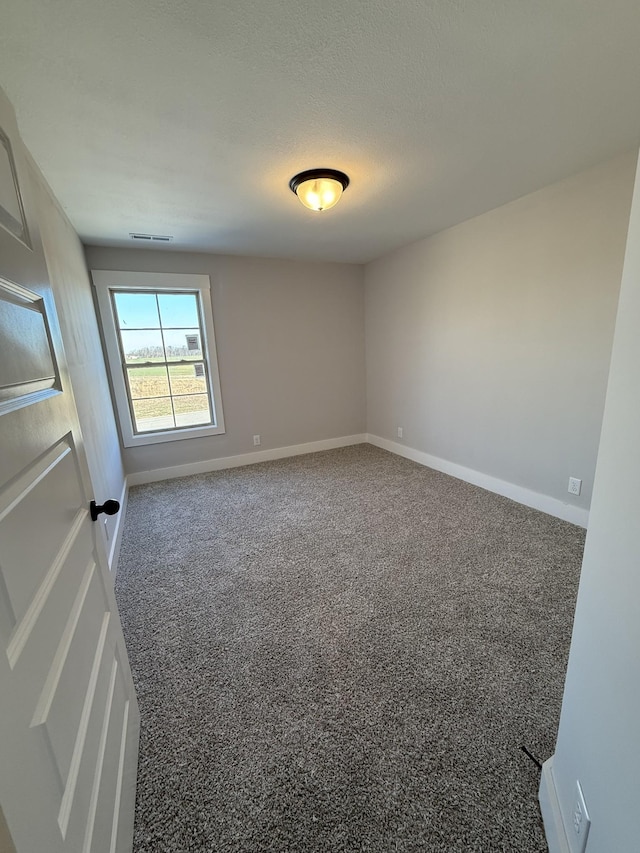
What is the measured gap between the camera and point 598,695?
806 millimetres

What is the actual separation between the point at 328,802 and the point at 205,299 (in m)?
3.89

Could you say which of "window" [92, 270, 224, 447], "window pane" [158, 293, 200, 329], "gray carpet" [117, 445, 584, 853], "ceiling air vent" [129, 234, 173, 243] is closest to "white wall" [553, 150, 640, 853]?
"gray carpet" [117, 445, 584, 853]

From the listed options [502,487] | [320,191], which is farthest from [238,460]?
[320,191]

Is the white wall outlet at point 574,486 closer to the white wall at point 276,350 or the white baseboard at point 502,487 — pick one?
the white baseboard at point 502,487

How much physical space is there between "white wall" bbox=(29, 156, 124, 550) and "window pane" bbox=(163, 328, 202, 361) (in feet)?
2.25

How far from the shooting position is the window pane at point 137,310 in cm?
353

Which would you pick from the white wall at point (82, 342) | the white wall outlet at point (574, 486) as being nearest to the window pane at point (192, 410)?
the white wall at point (82, 342)

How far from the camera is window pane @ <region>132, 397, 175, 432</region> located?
12.4 ft

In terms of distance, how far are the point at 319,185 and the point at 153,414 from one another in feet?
9.49

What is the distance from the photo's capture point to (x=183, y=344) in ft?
12.5

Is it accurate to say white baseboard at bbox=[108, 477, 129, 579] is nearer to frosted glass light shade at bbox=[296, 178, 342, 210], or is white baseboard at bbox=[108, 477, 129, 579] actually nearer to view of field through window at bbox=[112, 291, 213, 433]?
view of field through window at bbox=[112, 291, 213, 433]

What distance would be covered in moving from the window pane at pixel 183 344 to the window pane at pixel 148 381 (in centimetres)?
14

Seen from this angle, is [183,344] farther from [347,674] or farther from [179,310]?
[347,674]

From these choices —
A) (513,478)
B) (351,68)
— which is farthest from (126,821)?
(513,478)
